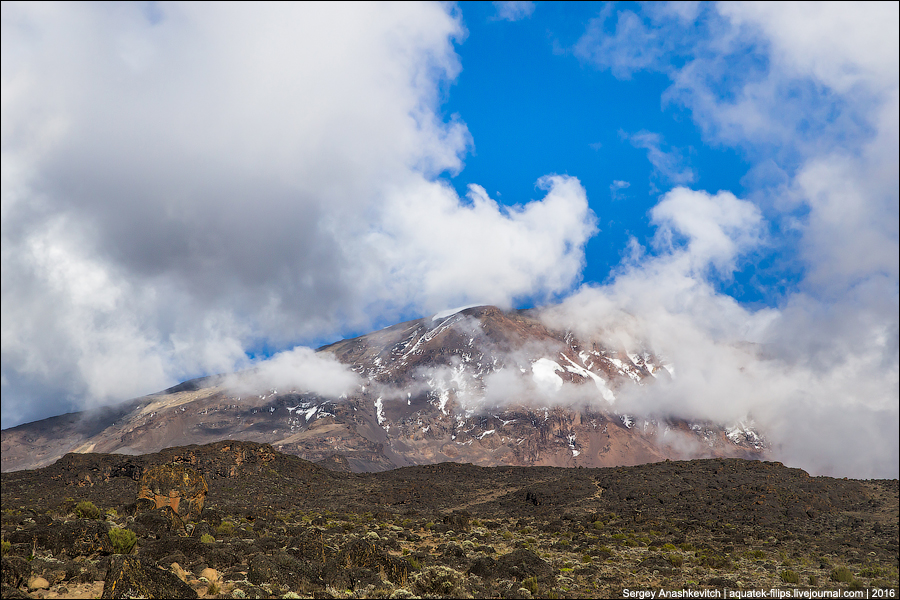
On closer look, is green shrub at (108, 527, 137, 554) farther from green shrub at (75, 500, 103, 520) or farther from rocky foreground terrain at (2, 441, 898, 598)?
green shrub at (75, 500, 103, 520)

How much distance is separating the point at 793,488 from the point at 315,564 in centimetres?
6745

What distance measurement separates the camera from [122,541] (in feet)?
80.1

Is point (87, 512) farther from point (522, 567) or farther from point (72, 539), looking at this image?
point (522, 567)

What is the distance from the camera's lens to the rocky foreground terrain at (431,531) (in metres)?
22.2

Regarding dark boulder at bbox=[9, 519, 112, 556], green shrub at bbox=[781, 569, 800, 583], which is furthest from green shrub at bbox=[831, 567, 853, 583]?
dark boulder at bbox=[9, 519, 112, 556]

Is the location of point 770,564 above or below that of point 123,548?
below

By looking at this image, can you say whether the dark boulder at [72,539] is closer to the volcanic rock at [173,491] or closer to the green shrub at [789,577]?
the volcanic rock at [173,491]

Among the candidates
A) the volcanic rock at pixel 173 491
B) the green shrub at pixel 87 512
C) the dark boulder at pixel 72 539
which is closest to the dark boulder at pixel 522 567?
the dark boulder at pixel 72 539

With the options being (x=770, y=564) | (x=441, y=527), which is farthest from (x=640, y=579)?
(x=441, y=527)

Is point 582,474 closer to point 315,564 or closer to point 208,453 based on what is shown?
point 208,453

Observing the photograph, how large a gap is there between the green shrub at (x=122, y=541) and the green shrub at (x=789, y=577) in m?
32.5

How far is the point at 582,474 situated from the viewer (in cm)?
8600

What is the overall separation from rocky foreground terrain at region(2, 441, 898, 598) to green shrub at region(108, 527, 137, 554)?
0.18 feet

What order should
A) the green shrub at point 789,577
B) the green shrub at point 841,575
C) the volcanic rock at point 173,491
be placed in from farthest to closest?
the volcanic rock at point 173,491 → the green shrub at point 841,575 → the green shrub at point 789,577
